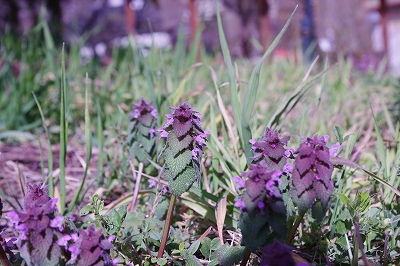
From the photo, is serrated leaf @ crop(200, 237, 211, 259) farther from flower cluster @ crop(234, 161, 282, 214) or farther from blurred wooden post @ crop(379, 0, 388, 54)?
blurred wooden post @ crop(379, 0, 388, 54)

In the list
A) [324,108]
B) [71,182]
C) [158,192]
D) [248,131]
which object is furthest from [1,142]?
[324,108]

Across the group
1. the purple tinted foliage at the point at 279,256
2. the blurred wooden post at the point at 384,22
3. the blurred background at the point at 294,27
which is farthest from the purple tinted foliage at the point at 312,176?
the blurred wooden post at the point at 384,22

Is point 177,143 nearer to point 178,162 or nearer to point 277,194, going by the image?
point 178,162

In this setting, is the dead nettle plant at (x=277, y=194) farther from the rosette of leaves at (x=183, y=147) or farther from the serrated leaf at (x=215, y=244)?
the serrated leaf at (x=215, y=244)

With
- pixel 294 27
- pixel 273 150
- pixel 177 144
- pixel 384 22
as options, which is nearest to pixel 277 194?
pixel 273 150

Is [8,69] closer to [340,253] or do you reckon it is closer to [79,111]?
[79,111]

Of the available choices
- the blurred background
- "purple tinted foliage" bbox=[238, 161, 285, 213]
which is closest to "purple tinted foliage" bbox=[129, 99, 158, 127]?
"purple tinted foliage" bbox=[238, 161, 285, 213]
